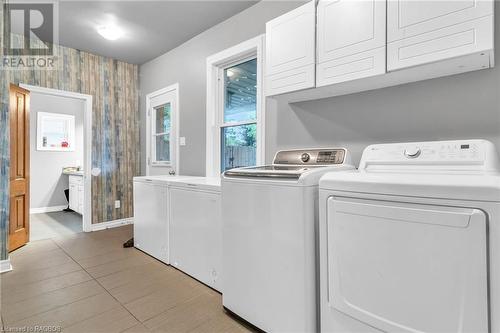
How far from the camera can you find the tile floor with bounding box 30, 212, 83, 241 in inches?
150

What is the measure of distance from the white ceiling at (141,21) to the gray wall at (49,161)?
2.51m

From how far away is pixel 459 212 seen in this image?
0.97 metres

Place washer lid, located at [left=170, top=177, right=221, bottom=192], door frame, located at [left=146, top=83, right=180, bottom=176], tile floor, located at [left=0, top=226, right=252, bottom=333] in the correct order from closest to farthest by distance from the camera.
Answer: tile floor, located at [left=0, top=226, right=252, bottom=333], washer lid, located at [left=170, top=177, right=221, bottom=192], door frame, located at [left=146, top=83, right=180, bottom=176]

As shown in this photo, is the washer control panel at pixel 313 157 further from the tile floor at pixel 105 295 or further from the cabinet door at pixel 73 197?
the cabinet door at pixel 73 197

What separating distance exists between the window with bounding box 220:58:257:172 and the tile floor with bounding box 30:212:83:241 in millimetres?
2769

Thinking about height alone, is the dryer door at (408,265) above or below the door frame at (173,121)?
below

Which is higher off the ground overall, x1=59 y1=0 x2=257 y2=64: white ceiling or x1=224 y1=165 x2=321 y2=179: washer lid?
x1=59 y1=0 x2=257 y2=64: white ceiling

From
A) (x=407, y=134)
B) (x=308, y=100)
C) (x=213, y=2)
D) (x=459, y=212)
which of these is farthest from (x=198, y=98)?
(x=459, y=212)

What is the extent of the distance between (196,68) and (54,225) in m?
3.55

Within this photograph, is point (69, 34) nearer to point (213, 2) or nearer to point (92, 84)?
point (92, 84)

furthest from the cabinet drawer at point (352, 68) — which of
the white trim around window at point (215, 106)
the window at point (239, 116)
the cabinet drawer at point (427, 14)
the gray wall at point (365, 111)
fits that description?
the white trim around window at point (215, 106)

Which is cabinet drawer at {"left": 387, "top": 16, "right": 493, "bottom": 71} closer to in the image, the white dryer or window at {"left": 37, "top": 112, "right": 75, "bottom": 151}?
the white dryer

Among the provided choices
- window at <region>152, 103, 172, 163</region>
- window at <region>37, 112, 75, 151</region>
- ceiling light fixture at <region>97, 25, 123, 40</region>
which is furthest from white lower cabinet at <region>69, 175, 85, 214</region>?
ceiling light fixture at <region>97, 25, 123, 40</region>

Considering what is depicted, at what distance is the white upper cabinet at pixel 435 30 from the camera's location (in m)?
1.17
